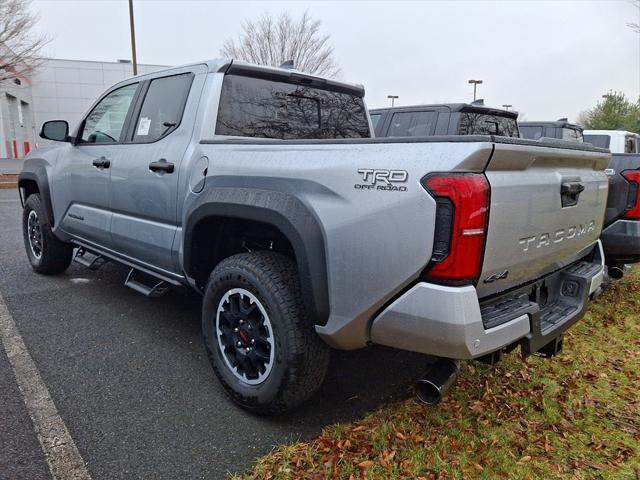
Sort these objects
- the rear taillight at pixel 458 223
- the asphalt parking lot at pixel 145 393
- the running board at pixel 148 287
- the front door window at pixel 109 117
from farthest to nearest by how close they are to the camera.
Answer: the front door window at pixel 109 117, the running board at pixel 148 287, the asphalt parking lot at pixel 145 393, the rear taillight at pixel 458 223

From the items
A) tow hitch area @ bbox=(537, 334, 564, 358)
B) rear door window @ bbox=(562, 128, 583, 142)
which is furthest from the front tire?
rear door window @ bbox=(562, 128, 583, 142)

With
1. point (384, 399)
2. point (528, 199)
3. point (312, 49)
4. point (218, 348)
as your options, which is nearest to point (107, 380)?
point (218, 348)

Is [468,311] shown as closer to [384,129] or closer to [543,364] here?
[543,364]

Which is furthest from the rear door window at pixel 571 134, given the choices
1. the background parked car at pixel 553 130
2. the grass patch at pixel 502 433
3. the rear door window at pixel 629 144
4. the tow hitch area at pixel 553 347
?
the tow hitch area at pixel 553 347

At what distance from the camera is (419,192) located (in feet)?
5.98

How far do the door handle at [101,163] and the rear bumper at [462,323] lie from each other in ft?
8.91

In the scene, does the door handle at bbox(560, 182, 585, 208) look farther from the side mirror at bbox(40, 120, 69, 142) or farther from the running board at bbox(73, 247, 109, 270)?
the side mirror at bbox(40, 120, 69, 142)

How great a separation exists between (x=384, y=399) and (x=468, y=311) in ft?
4.27

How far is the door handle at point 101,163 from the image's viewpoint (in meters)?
3.74

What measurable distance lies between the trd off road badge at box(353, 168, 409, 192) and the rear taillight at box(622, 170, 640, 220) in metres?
3.08

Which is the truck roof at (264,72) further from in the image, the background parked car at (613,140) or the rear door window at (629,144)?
the rear door window at (629,144)

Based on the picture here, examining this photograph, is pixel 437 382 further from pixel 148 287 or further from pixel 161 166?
pixel 148 287

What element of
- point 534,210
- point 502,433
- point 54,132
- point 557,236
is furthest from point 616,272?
point 54,132

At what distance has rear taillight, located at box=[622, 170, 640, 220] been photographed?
13.0 ft
